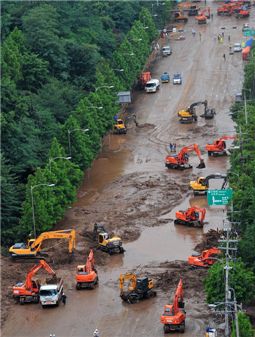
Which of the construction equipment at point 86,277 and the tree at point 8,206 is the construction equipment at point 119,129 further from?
the construction equipment at point 86,277

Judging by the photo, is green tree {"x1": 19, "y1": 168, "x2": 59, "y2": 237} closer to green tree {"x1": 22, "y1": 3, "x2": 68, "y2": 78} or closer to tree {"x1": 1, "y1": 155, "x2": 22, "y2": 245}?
tree {"x1": 1, "y1": 155, "x2": 22, "y2": 245}

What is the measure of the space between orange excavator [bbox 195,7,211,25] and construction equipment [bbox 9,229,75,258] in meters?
94.0

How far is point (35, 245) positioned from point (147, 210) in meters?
15.4

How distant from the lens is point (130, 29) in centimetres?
15612

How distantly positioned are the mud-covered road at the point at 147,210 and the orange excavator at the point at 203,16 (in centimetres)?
1388

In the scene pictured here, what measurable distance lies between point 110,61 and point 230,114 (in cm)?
1994

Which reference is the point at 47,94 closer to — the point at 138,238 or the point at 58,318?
the point at 138,238

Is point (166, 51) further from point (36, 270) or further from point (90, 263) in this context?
point (36, 270)

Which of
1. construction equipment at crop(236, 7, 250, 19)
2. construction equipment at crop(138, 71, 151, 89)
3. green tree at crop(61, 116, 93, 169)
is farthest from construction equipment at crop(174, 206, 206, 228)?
construction equipment at crop(236, 7, 250, 19)

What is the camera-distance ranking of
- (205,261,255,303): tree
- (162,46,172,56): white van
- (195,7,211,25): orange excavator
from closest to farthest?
(205,261,255,303): tree
(162,46,172,56): white van
(195,7,211,25): orange excavator

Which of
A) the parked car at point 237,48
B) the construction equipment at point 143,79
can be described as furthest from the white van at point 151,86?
the parked car at point 237,48

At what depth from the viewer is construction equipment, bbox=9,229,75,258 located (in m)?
83.6

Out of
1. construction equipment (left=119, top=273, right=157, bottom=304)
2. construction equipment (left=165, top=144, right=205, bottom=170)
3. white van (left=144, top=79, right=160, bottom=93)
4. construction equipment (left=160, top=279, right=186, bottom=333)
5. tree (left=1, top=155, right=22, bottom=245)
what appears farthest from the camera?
white van (left=144, top=79, right=160, bottom=93)

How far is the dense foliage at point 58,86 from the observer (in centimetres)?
9212
